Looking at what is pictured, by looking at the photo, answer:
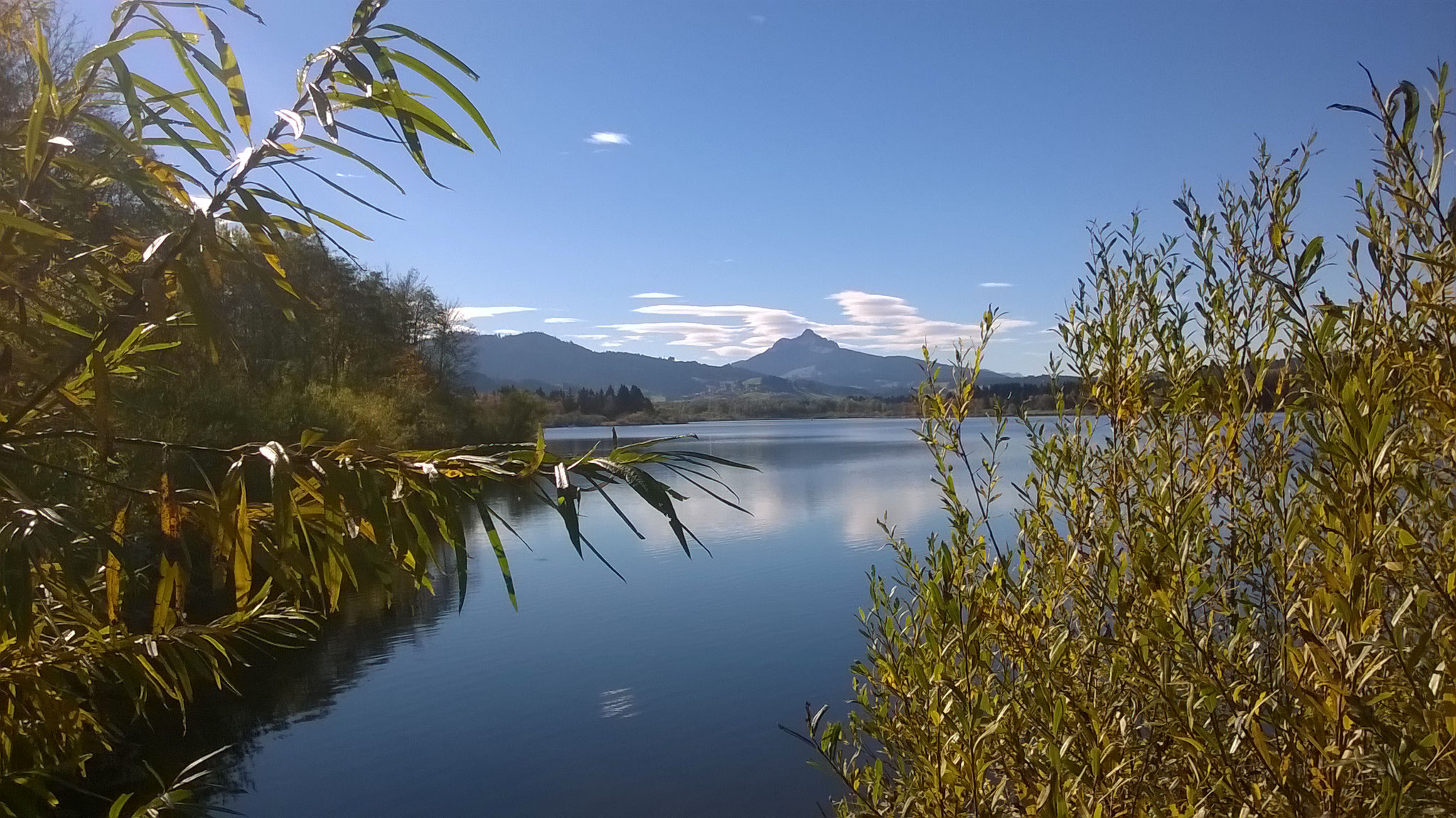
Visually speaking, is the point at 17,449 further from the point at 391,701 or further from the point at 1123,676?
the point at 391,701

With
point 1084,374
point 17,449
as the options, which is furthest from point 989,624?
point 17,449

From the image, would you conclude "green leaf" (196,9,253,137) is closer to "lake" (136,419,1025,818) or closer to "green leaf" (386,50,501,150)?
"green leaf" (386,50,501,150)

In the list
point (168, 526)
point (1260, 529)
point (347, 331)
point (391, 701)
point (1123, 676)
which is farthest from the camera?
point (347, 331)

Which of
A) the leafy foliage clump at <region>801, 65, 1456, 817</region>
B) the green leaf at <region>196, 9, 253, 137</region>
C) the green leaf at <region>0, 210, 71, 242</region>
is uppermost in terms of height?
the green leaf at <region>196, 9, 253, 137</region>

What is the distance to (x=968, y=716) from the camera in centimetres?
235

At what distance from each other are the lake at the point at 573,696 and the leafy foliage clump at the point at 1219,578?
20.7 ft

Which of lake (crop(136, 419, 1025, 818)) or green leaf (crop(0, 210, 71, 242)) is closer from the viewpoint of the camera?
green leaf (crop(0, 210, 71, 242))

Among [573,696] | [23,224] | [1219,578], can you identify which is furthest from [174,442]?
[573,696]

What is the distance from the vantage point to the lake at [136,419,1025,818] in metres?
8.89

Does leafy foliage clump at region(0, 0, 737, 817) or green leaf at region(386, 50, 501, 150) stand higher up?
green leaf at region(386, 50, 501, 150)

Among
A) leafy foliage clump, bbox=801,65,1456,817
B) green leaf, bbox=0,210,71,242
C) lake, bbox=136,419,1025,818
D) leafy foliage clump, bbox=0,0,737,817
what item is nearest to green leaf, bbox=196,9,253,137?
leafy foliage clump, bbox=0,0,737,817

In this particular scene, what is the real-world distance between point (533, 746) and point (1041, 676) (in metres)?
8.63

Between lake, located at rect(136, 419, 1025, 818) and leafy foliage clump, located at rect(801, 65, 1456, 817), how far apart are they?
632cm

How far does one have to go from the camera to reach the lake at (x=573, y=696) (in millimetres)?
8891
